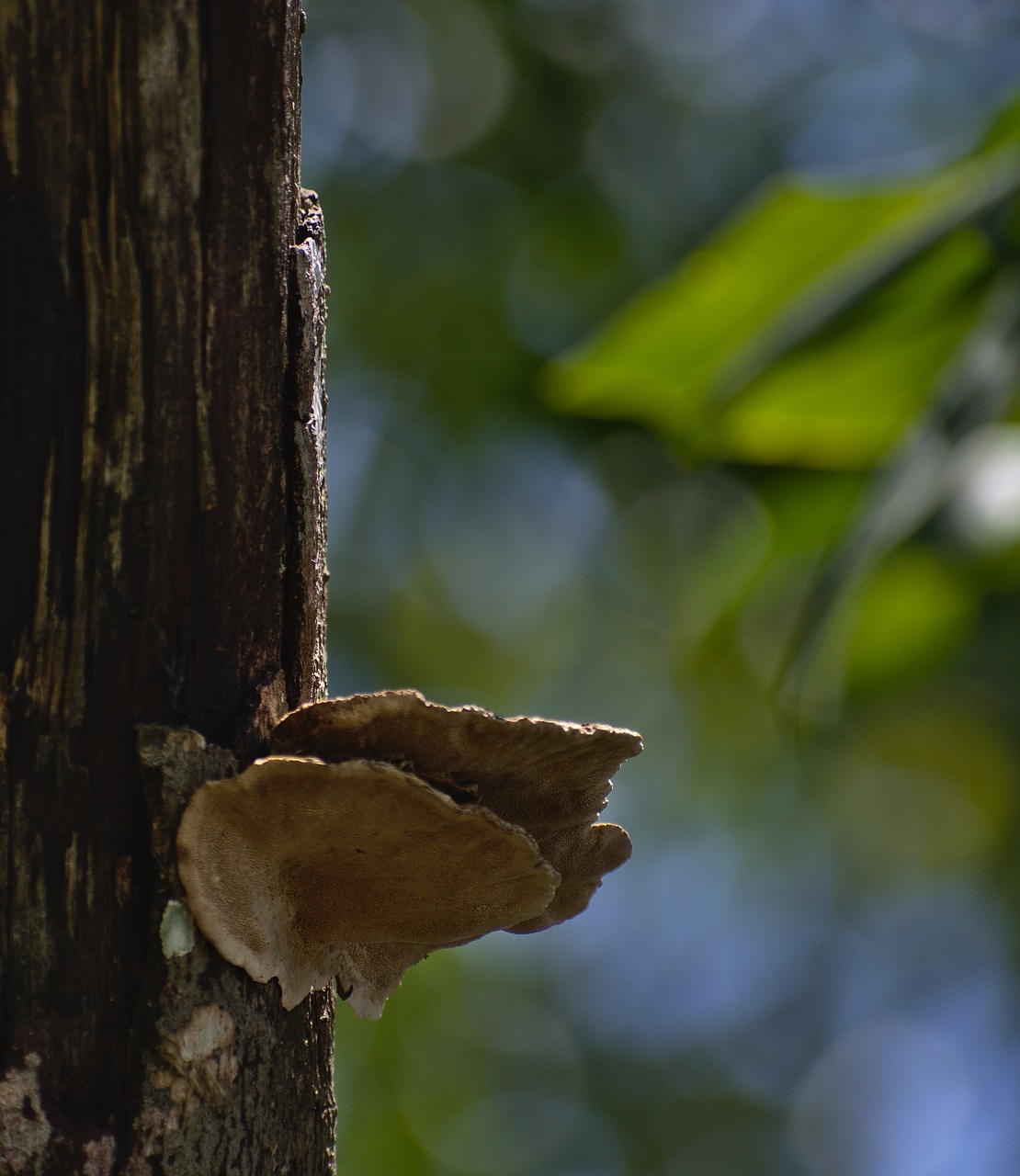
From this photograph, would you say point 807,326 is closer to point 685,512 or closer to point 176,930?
point 176,930

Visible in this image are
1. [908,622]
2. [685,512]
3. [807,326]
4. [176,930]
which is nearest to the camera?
[176,930]

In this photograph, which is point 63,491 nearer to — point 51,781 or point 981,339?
point 51,781


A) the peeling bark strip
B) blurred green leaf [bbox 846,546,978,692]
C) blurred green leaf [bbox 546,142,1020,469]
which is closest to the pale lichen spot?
the peeling bark strip

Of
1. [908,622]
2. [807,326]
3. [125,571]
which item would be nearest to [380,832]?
[125,571]

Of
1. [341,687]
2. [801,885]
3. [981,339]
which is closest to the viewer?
[981,339]

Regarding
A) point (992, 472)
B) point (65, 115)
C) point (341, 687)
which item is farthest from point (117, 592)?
point (341, 687)

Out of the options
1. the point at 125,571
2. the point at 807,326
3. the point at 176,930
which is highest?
the point at 807,326
